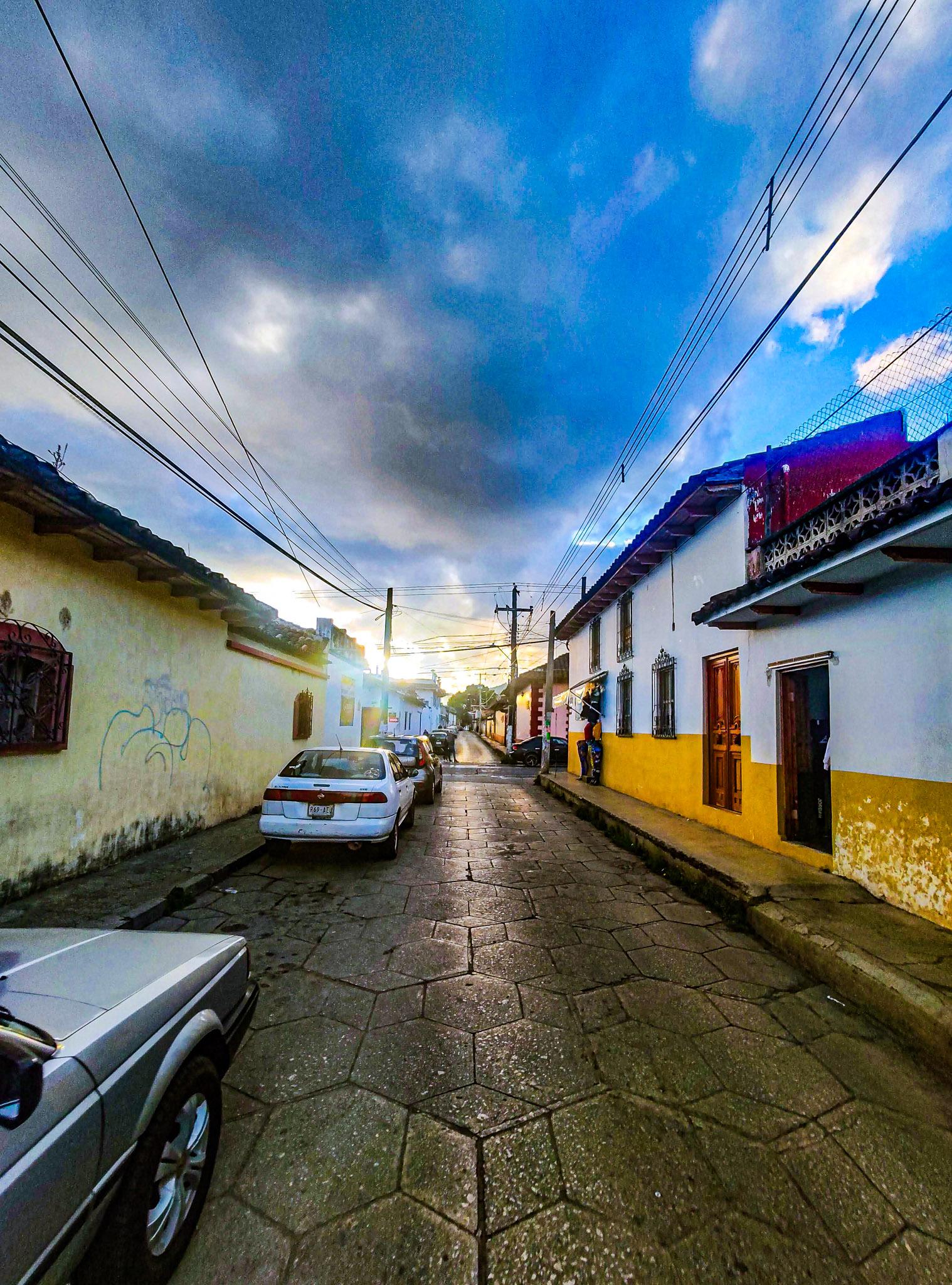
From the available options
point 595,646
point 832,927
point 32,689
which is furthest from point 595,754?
point 32,689

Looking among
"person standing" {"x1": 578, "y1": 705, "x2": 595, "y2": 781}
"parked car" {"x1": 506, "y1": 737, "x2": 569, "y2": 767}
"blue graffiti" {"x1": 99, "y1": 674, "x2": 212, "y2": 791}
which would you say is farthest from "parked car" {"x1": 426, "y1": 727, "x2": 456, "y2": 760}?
"blue graffiti" {"x1": 99, "y1": 674, "x2": 212, "y2": 791}

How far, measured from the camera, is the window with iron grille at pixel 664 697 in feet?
32.8

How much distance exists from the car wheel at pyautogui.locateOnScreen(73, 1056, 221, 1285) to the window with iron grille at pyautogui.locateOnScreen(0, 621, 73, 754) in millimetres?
3987

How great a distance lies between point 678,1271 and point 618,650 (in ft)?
39.8

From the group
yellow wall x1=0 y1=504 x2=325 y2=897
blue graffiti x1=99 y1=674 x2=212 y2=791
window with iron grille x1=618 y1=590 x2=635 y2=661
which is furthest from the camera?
window with iron grille x1=618 y1=590 x2=635 y2=661

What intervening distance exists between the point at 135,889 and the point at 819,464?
9080 mm

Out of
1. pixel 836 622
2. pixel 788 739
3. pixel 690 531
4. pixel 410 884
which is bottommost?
pixel 410 884

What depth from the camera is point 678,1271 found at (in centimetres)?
174

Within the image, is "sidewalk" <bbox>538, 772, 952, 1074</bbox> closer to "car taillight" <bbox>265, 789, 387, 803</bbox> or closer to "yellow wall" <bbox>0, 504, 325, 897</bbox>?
"car taillight" <bbox>265, 789, 387, 803</bbox>

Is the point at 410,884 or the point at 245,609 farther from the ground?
the point at 245,609

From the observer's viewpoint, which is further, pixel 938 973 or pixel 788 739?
pixel 788 739

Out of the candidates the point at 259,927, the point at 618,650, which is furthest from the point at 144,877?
the point at 618,650

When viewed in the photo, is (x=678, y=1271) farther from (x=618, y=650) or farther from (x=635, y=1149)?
(x=618, y=650)

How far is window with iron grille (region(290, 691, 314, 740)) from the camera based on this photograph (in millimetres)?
11742
